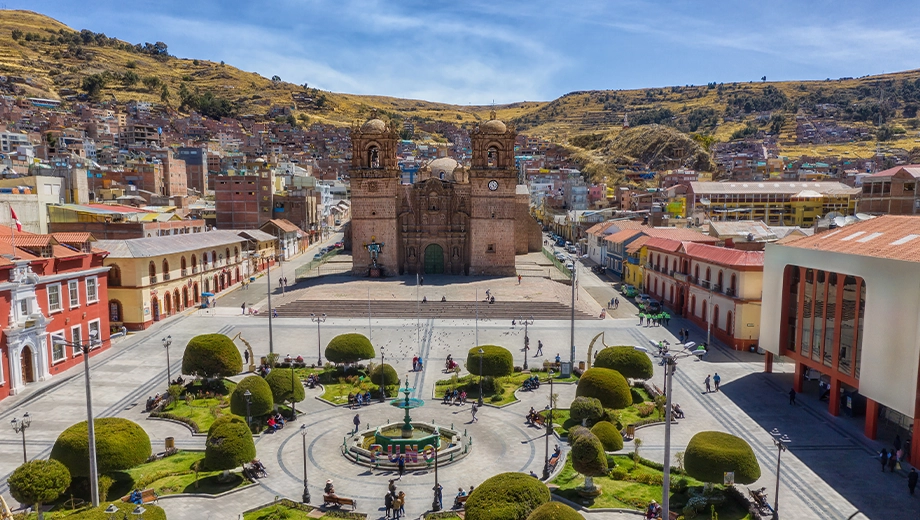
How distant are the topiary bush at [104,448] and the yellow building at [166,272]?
25.9 m

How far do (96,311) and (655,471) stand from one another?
3298cm

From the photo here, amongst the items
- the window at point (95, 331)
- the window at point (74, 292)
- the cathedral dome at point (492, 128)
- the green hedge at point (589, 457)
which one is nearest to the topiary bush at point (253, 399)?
the green hedge at point (589, 457)

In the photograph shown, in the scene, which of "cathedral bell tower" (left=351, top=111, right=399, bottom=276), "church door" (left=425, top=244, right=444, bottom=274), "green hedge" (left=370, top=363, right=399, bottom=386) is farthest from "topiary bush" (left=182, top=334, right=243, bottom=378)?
"church door" (left=425, top=244, right=444, bottom=274)

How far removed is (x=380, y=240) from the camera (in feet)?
193

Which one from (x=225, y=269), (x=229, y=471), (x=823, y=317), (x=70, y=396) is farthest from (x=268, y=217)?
(x=823, y=317)

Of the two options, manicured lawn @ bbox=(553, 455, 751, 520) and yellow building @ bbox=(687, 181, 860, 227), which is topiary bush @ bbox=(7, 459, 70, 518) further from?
yellow building @ bbox=(687, 181, 860, 227)

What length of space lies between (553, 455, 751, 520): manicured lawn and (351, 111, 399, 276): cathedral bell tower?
39.4 metres

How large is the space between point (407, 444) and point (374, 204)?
38.3 m

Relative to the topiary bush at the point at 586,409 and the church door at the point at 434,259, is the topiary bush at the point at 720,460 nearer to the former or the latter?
the topiary bush at the point at 586,409

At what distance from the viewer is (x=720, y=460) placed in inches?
711

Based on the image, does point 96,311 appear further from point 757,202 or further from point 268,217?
point 757,202

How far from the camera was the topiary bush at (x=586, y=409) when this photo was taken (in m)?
24.4

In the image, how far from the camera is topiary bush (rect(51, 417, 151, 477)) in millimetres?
18219

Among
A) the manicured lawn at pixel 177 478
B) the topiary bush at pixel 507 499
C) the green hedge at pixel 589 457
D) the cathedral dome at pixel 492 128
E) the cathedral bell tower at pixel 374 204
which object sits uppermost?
the cathedral dome at pixel 492 128
